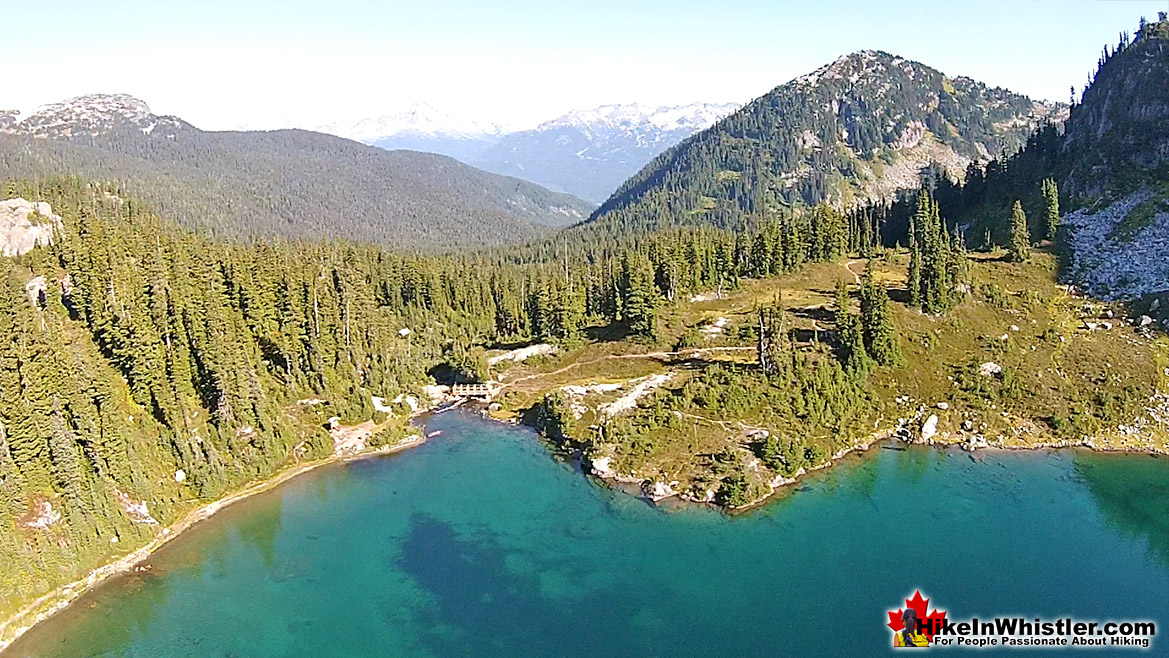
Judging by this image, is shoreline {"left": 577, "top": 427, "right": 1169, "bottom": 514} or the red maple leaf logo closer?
the red maple leaf logo

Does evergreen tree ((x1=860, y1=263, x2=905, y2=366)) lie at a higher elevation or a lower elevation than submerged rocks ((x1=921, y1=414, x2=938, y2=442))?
higher

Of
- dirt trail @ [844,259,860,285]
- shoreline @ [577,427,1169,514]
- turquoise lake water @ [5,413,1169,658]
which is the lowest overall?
turquoise lake water @ [5,413,1169,658]

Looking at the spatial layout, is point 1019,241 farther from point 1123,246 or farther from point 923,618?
point 923,618

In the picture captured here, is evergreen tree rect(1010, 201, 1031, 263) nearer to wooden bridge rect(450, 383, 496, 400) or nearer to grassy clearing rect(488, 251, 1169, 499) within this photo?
grassy clearing rect(488, 251, 1169, 499)

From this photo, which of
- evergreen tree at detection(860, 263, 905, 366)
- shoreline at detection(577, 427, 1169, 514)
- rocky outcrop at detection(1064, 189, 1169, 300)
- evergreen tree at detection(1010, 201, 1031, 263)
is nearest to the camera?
shoreline at detection(577, 427, 1169, 514)

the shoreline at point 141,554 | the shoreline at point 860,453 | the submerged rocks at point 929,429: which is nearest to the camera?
the shoreline at point 141,554

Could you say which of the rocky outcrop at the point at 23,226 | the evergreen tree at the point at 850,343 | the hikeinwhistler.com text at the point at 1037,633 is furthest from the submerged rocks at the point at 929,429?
the rocky outcrop at the point at 23,226

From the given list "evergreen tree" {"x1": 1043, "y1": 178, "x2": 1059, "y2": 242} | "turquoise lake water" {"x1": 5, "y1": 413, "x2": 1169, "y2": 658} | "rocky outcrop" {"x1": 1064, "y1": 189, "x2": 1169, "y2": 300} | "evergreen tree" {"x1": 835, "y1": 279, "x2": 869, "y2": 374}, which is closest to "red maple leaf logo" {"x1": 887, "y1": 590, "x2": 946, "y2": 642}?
"turquoise lake water" {"x1": 5, "y1": 413, "x2": 1169, "y2": 658}

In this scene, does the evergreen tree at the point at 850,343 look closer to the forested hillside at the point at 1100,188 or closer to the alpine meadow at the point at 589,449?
the alpine meadow at the point at 589,449
